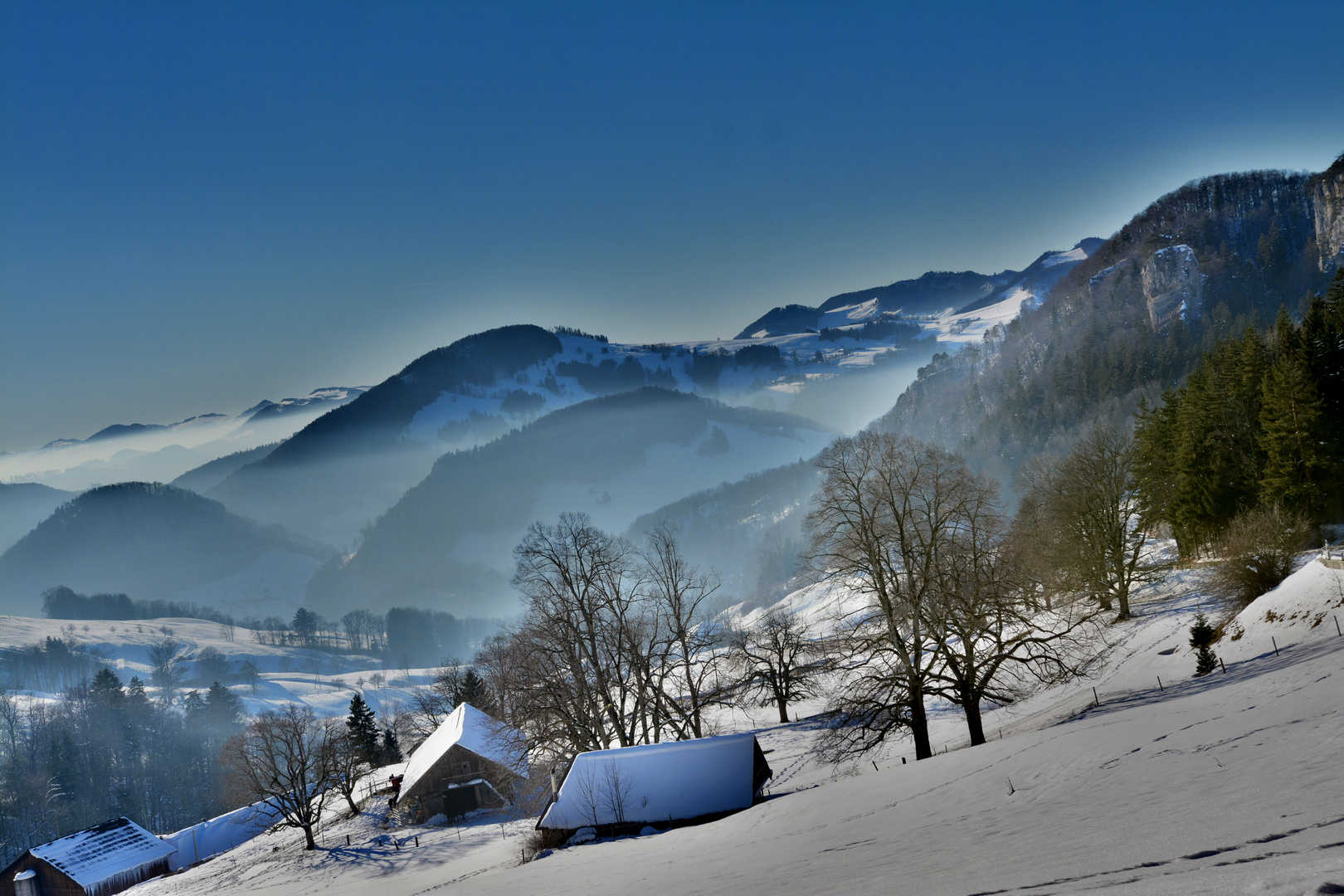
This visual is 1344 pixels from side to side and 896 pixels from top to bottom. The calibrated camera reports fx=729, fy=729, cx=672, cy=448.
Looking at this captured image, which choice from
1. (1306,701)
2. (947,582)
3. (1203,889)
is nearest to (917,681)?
(947,582)

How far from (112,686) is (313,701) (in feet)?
119

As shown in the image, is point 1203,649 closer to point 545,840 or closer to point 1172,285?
point 545,840

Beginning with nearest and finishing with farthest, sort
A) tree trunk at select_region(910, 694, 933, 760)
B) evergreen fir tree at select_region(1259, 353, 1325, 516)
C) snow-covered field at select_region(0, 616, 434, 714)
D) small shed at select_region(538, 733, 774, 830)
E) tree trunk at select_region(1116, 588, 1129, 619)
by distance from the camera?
tree trunk at select_region(910, 694, 933, 760)
small shed at select_region(538, 733, 774, 830)
evergreen fir tree at select_region(1259, 353, 1325, 516)
tree trunk at select_region(1116, 588, 1129, 619)
snow-covered field at select_region(0, 616, 434, 714)

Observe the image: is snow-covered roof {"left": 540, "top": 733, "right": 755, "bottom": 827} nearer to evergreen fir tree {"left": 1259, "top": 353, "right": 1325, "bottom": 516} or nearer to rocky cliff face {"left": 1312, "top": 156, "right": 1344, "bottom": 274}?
evergreen fir tree {"left": 1259, "top": 353, "right": 1325, "bottom": 516}

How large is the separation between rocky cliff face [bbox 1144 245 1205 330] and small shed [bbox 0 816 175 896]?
654 feet

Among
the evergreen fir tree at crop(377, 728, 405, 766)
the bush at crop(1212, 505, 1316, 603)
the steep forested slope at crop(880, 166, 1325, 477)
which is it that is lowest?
the evergreen fir tree at crop(377, 728, 405, 766)

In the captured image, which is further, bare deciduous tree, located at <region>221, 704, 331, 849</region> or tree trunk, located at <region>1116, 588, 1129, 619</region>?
bare deciduous tree, located at <region>221, 704, 331, 849</region>

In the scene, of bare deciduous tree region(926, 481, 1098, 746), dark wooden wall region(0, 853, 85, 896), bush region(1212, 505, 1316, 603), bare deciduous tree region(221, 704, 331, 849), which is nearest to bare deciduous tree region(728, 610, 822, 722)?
bush region(1212, 505, 1316, 603)

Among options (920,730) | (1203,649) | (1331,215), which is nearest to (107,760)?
(920,730)

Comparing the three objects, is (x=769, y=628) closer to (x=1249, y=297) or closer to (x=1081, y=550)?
(x=1081, y=550)

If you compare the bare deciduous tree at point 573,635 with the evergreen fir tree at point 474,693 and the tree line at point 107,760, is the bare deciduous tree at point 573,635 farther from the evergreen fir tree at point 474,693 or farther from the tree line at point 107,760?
the tree line at point 107,760

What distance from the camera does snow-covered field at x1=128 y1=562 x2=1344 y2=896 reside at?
675 cm

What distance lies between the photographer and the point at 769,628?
5728 cm

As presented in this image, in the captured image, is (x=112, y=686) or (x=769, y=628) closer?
(x=769, y=628)
